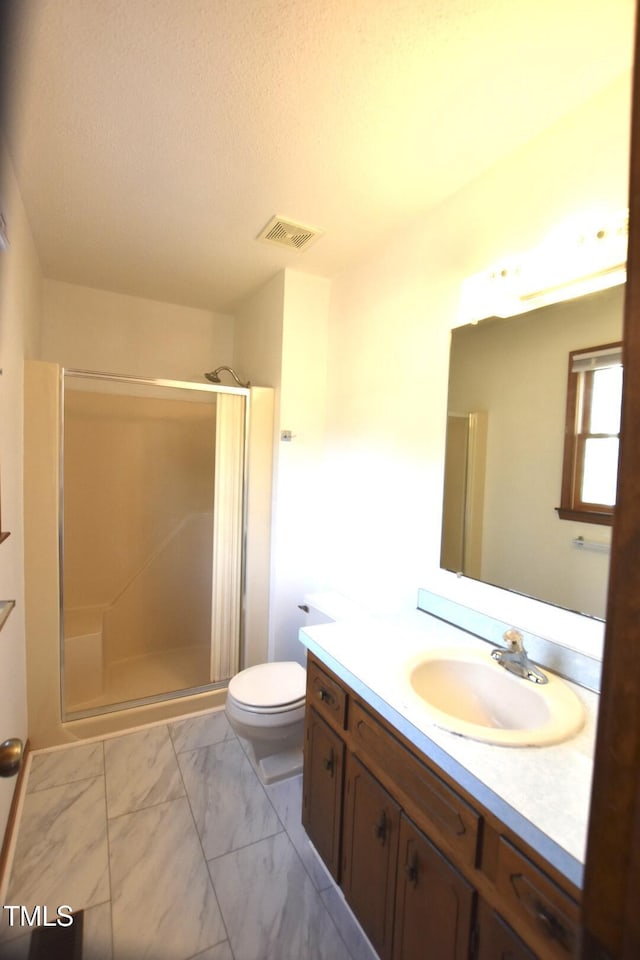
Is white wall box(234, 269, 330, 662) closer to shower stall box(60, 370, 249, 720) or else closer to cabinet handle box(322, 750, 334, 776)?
shower stall box(60, 370, 249, 720)

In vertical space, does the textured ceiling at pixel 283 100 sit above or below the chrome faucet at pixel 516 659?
above

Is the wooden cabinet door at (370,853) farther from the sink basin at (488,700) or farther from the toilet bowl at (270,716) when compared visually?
the toilet bowl at (270,716)

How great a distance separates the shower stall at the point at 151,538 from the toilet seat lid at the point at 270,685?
541mm

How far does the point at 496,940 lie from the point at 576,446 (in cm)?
114

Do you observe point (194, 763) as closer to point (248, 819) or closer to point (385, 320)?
point (248, 819)

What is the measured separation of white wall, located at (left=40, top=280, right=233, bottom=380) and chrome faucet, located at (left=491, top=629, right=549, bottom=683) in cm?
266

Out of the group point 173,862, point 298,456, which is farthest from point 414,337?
point 173,862

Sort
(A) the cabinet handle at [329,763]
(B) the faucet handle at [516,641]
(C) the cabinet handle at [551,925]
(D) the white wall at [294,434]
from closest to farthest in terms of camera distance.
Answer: (C) the cabinet handle at [551,925], (B) the faucet handle at [516,641], (A) the cabinet handle at [329,763], (D) the white wall at [294,434]

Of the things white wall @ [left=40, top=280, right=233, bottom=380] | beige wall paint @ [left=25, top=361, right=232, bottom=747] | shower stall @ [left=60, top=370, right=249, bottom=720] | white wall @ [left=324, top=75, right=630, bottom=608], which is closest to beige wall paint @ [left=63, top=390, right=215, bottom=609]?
shower stall @ [left=60, top=370, right=249, bottom=720]

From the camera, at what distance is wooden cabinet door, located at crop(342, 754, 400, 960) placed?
1022mm

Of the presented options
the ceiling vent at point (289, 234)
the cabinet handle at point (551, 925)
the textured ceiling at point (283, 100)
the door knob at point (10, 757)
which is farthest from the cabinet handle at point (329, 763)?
the ceiling vent at point (289, 234)

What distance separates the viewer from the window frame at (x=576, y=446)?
1.17 m

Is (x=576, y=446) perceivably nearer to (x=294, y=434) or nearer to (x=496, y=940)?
(x=496, y=940)

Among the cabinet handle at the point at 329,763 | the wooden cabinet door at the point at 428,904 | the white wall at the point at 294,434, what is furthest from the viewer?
the white wall at the point at 294,434
